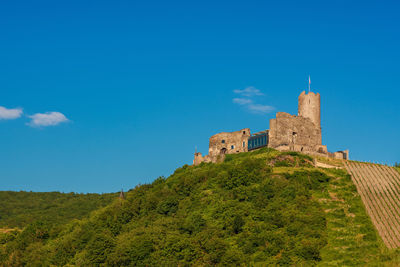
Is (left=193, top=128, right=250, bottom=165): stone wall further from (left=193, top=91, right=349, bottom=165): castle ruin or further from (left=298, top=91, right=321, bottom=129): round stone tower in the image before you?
(left=298, top=91, right=321, bottom=129): round stone tower

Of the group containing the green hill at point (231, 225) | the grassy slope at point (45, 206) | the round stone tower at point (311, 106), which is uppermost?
the round stone tower at point (311, 106)

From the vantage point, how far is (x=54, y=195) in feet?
455

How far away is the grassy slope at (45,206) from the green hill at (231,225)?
3037 cm

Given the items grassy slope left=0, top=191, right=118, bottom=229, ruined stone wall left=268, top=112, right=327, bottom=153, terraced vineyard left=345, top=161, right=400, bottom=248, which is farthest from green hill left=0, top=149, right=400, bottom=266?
grassy slope left=0, top=191, right=118, bottom=229

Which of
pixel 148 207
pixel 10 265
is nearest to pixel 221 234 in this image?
pixel 148 207

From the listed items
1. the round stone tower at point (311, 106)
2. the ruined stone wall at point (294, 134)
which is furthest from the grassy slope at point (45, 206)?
the round stone tower at point (311, 106)

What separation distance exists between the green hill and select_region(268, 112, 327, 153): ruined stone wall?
2.63 m

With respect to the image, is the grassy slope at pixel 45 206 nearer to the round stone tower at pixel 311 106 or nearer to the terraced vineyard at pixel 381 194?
the round stone tower at pixel 311 106

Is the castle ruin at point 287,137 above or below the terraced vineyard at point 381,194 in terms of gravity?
above

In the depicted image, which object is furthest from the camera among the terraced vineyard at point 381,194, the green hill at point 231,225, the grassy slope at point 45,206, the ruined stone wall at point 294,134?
the grassy slope at point 45,206

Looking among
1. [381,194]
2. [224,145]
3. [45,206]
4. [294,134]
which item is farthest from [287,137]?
[45,206]

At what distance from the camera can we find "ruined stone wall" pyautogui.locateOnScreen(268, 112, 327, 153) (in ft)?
232

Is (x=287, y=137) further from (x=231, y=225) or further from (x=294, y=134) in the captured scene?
(x=231, y=225)

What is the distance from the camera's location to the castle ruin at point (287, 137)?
71188 millimetres
